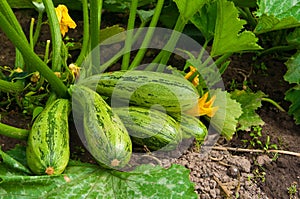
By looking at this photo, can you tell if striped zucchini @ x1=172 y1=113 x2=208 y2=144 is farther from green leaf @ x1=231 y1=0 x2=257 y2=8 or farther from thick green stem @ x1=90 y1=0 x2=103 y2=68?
green leaf @ x1=231 y1=0 x2=257 y2=8

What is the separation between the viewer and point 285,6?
2305 millimetres

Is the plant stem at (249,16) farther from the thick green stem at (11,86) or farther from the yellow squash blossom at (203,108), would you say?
the thick green stem at (11,86)

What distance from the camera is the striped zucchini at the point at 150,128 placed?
2.14 metres

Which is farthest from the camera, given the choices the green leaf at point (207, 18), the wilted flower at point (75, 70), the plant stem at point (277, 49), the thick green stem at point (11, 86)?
the plant stem at point (277, 49)

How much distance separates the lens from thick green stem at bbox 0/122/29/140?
78.8 inches

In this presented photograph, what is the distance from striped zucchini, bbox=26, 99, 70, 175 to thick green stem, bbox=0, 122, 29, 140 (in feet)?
0.17

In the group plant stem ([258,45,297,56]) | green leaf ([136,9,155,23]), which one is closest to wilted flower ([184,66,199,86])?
green leaf ([136,9,155,23])

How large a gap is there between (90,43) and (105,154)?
639 mm

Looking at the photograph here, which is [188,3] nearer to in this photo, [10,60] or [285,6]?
[285,6]

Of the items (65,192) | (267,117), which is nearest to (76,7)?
(267,117)

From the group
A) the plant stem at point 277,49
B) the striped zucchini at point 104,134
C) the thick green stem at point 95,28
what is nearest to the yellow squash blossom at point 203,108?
the striped zucchini at point 104,134

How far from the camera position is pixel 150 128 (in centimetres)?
214

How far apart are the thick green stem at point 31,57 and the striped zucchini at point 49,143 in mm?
116

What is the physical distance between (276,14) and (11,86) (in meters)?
1.07
